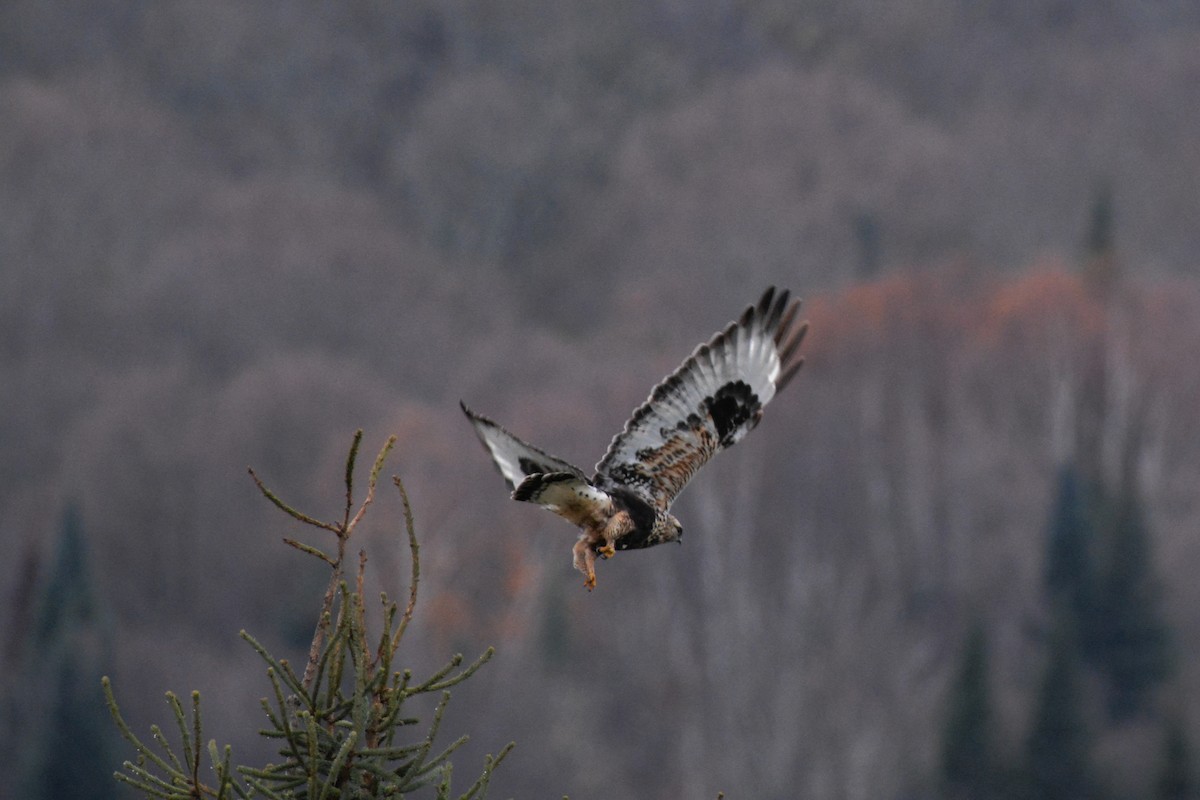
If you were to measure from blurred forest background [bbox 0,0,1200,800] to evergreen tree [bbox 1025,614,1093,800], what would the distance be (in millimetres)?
116

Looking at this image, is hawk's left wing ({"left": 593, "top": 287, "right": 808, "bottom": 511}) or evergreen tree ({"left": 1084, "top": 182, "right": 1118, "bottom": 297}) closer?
hawk's left wing ({"left": 593, "top": 287, "right": 808, "bottom": 511})

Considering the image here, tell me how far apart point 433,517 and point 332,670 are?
53.3m

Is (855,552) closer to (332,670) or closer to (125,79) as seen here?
(125,79)

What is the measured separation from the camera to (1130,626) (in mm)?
60531

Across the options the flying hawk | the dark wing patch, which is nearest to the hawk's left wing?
the flying hawk

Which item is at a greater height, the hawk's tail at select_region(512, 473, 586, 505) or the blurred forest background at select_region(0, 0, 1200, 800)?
the blurred forest background at select_region(0, 0, 1200, 800)

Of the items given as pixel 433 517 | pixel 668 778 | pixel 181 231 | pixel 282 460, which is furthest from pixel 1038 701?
pixel 181 231

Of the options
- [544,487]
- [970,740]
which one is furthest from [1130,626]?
[544,487]

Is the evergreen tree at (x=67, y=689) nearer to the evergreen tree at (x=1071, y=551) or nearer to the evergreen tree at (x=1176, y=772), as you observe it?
→ the evergreen tree at (x=1176, y=772)

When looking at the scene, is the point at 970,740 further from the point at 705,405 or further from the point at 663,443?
the point at 663,443

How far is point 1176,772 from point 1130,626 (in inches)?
537

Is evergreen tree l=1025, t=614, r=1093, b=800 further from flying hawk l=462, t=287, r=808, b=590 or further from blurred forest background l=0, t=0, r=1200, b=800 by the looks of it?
flying hawk l=462, t=287, r=808, b=590

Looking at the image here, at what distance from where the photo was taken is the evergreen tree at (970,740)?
5006cm

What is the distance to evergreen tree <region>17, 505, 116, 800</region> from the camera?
43.5 m
